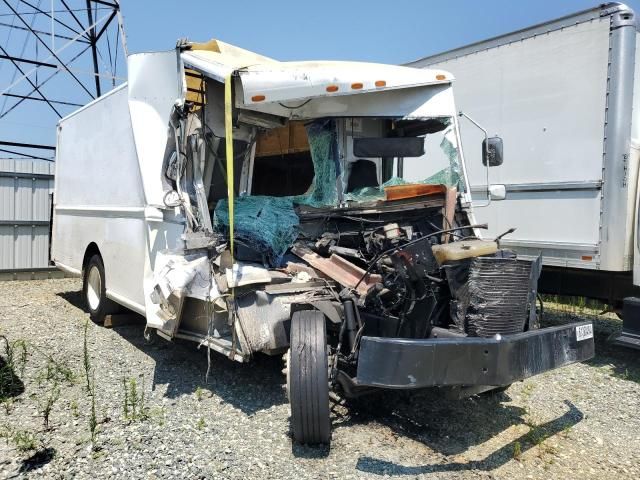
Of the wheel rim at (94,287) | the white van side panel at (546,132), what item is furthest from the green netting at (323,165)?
the wheel rim at (94,287)

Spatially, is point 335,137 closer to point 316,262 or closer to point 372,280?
point 316,262

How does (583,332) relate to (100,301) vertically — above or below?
above

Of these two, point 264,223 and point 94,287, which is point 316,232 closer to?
point 264,223

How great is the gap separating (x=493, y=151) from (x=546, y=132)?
148 cm

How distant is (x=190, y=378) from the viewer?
16.8 ft

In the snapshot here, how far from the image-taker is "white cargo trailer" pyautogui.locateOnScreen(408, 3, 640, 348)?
5.81 m

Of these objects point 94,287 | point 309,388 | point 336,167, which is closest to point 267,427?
point 309,388

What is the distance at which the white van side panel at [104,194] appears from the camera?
19.1ft

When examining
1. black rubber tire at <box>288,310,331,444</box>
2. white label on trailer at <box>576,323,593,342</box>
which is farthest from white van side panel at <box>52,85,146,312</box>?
white label on trailer at <box>576,323,593,342</box>

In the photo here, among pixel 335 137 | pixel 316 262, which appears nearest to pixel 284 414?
pixel 316 262

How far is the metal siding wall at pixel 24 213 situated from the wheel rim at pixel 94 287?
16.5 ft

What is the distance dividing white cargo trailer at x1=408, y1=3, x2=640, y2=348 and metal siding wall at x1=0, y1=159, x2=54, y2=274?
9379mm

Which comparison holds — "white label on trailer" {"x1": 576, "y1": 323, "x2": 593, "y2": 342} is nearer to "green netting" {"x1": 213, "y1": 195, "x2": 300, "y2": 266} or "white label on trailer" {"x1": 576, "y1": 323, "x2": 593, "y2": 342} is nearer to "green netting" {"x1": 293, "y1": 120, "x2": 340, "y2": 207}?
"green netting" {"x1": 293, "y1": 120, "x2": 340, "y2": 207}

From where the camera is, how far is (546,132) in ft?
21.5
